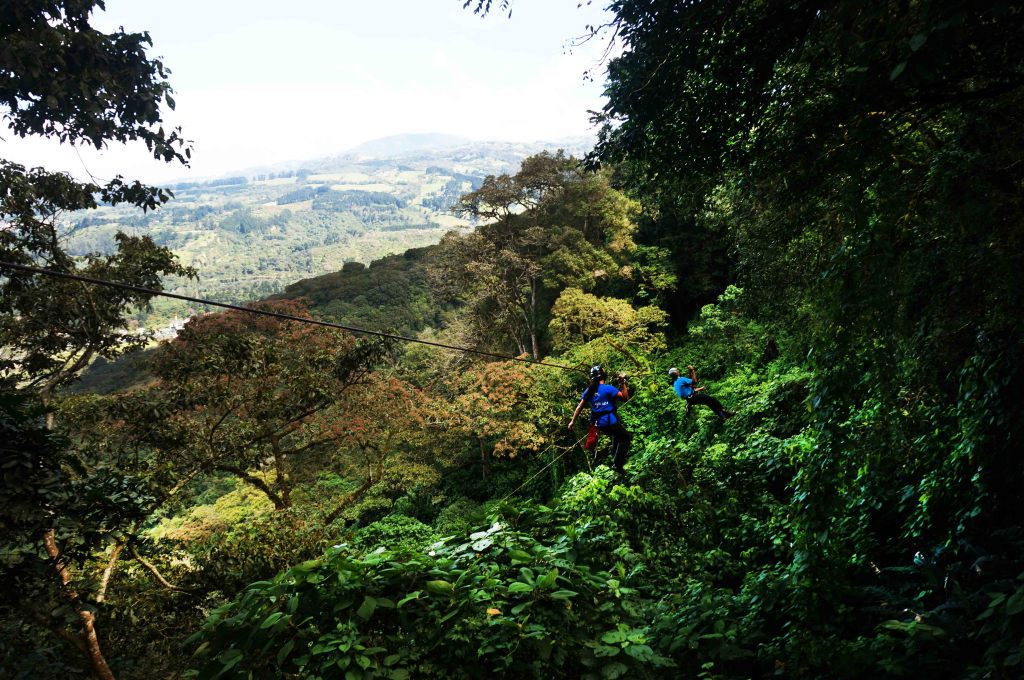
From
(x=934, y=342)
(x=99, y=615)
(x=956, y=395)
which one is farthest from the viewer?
(x=99, y=615)

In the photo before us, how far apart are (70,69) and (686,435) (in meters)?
9.16

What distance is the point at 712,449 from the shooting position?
5.57 m

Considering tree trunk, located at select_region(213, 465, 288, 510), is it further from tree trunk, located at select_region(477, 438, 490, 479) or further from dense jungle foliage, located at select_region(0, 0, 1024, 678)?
tree trunk, located at select_region(477, 438, 490, 479)

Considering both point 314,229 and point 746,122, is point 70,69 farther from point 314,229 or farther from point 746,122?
point 314,229

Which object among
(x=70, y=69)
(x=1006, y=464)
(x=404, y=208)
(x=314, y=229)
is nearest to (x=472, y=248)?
(x=70, y=69)

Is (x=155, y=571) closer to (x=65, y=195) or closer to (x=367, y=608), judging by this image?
(x=65, y=195)

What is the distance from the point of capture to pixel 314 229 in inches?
6211

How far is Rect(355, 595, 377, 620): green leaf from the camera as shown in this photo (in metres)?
1.90

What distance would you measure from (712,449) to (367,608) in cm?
454

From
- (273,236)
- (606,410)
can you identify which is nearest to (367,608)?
(606,410)

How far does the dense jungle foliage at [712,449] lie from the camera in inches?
82.1

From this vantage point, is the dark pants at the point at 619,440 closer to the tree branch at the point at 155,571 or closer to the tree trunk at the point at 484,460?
the tree branch at the point at 155,571

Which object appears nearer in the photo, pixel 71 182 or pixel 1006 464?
pixel 1006 464

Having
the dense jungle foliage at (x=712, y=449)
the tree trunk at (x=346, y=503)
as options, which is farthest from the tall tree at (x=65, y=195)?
the tree trunk at (x=346, y=503)
